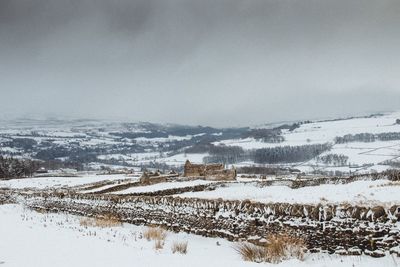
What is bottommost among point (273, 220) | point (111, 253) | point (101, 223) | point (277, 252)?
point (101, 223)

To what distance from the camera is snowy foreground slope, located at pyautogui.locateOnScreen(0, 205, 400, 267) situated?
43.0ft

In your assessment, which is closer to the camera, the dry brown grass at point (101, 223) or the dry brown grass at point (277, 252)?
the dry brown grass at point (277, 252)

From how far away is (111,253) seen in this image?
14.5 metres

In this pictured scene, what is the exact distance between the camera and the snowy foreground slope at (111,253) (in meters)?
13.1

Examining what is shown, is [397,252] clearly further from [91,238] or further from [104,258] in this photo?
[91,238]

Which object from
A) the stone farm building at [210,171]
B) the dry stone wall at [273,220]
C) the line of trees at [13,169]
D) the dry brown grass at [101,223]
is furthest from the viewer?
the line of trees at [13,169]

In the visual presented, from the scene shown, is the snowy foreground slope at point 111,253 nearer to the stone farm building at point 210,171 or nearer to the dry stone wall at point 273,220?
the dry stone wall at point 273,220

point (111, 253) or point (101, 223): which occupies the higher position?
point (111, 253)

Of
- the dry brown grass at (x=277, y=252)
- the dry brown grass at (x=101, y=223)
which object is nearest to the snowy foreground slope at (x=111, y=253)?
the dry brown grass at (x=277, y=252)

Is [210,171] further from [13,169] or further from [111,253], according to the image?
[13,169]

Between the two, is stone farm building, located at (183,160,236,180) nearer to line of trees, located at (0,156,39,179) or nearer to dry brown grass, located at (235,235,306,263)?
dry brown grass, located at (235,235,306,263)

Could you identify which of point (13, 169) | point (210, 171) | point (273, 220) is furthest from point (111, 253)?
point (13, 169)

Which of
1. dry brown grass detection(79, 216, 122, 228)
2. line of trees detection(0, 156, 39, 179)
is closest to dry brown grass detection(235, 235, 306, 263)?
dry brown grass detection(79, 216, 122, 228)

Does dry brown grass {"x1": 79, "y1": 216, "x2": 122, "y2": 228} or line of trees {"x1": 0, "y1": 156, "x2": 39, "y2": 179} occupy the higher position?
dry brown grass {"x1": 79, "y1": 216, "x2": 122, "y2": 228}
